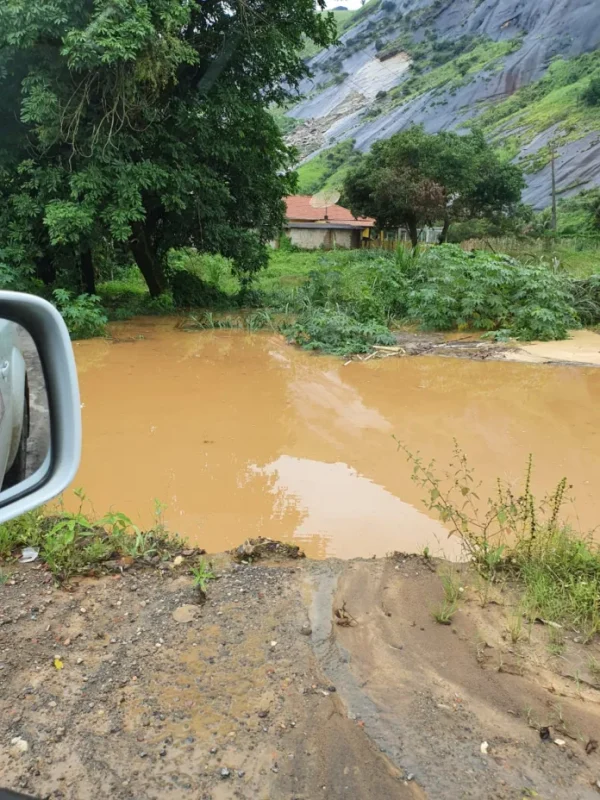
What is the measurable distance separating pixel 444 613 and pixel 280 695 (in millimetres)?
878

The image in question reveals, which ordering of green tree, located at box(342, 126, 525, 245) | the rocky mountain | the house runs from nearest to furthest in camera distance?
green tree, located at box(342, 126, 525, 245) < the house < the rocky mountain

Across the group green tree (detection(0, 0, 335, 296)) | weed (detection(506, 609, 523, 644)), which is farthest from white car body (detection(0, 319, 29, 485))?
green tree (detection(0, 0, 335, 296))

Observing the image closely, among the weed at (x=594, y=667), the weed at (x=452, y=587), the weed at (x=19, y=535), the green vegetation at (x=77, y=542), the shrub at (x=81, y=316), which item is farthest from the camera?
the shrub at (x=81, y=316)

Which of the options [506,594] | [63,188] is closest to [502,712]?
[506,594]

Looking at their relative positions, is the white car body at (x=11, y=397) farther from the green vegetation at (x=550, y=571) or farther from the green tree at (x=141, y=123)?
the green tree at (x=141, y=123)

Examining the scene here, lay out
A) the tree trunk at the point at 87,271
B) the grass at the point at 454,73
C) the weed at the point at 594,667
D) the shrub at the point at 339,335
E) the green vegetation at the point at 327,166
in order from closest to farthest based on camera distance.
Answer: the weed at the point at 594,667 → the shrub at the point at 339,335 → the tree trunk at the point at 87,271 → the green vegetation at the point at 327,166 → the grass at the point at 454,73

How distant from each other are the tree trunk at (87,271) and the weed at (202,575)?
11070 millimetres

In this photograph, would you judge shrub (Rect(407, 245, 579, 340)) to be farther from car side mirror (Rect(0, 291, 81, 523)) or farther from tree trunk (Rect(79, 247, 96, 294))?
car side mirror (Rect(0, 291, 81, 523))

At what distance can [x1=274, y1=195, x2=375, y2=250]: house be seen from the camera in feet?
122

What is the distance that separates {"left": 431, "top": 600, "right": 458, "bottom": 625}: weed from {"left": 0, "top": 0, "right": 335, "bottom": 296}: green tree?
891 cm

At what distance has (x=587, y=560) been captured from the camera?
10.7 ft

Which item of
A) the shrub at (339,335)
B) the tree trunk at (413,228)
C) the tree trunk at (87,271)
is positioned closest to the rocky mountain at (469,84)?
the tree trunk at (413,228)

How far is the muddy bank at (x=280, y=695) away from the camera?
6.67 feet

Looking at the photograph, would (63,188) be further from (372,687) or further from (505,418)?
(372,687)
